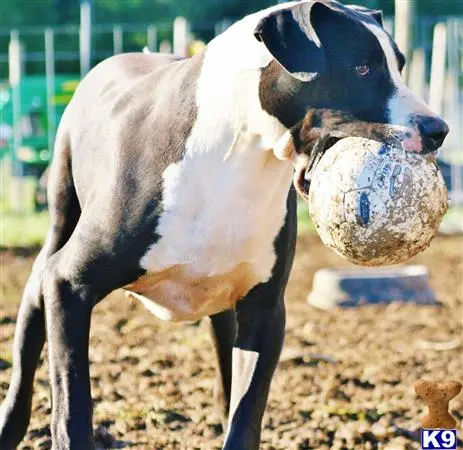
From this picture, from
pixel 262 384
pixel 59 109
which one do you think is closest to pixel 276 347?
pixel 262 384

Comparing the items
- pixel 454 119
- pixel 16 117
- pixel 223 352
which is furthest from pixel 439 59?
pixel 223 352

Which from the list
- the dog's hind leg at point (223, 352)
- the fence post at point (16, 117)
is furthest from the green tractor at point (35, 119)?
the dog's hind leg at point (223, 352)

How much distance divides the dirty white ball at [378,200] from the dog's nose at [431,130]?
5cm

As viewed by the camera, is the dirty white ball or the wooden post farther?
the wooden post

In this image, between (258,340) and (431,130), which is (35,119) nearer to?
(258,340)

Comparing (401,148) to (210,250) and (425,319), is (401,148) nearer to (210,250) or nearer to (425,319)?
(210,250)

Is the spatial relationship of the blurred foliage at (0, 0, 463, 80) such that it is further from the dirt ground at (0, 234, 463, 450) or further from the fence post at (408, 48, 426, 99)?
the dirt ground at (0, 234, 463, 450)

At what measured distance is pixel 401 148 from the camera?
369cm

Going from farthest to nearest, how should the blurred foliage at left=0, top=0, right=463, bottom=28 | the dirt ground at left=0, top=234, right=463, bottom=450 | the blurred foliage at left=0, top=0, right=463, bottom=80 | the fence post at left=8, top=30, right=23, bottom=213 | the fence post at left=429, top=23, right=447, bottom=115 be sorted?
the blurred foliage at left=0, top=0, right=463, bottom=28 < the blurred foliage at left=0, top=0, right=463, bottom=80 < the fence post at left=8, top=30, right=23, bottom=213 < the fence post at left=429, top=23, right=447, bottom=115 < the dirt ground at left=0, top=234, right=463, bottom=450

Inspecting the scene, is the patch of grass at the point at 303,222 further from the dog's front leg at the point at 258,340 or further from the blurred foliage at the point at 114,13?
the blurred foliage at the point at 114,13

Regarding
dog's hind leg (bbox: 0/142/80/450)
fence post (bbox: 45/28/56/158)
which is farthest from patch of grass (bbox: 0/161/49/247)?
dog's hind leg (bbox: 0/142/80/450)

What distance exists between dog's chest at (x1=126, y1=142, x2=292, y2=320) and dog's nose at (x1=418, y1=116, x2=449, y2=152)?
60 centimetres

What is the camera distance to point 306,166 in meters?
3.94

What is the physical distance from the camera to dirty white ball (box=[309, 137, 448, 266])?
3.65m
